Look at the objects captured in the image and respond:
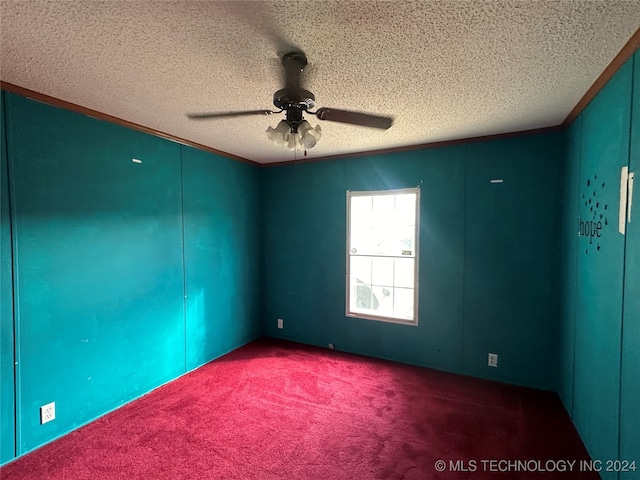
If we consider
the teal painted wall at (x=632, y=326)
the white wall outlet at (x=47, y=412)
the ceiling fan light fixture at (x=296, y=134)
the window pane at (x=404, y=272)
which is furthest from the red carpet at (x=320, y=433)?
the ceiling fan light fixture at (x=296, y=134)

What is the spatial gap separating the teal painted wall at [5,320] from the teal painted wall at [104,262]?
0.03 m

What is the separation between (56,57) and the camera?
5.03 ft

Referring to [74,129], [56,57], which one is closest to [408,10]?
[56,57]

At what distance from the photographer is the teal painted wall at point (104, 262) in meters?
1.96

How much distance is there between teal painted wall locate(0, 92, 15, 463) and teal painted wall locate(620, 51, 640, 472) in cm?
344

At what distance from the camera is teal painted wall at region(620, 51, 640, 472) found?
140cm

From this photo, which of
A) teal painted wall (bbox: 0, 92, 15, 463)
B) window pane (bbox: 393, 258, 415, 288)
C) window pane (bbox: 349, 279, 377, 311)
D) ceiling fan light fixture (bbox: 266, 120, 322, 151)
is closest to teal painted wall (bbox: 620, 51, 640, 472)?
ceiling fan light fixture (bbox: 266, 120, 322, 151)

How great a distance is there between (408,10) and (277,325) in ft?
12.1

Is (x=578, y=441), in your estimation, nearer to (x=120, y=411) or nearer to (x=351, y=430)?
(x=351, y=430)

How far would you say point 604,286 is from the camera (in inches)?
69.2

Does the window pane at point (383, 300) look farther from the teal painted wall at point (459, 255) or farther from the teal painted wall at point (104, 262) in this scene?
the teal painted wall at point (104, 262)

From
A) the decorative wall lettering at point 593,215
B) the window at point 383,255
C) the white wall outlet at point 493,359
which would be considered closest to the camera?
the decorative wall lettering at point 593,215

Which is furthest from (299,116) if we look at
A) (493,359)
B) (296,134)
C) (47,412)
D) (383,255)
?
(493,359)

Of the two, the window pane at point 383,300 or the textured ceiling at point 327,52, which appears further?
the window pane at point 383,300
